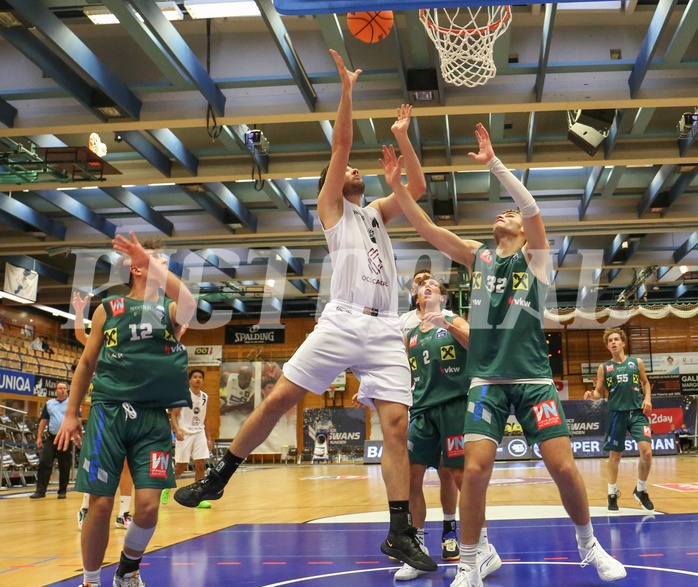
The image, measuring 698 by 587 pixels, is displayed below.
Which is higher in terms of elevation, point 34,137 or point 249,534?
point 34,137

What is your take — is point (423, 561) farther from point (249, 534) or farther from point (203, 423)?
point (203, 423)

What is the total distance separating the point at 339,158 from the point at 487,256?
1197 mm

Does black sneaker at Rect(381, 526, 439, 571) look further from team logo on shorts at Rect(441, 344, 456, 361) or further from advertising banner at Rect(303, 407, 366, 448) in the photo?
advertising banner at Rect(303, 407, 366, 448)

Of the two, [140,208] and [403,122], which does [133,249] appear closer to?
[403,122]

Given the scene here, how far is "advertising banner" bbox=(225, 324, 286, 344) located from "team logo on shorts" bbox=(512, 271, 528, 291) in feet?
89.2

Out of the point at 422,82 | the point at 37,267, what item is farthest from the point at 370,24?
the point at 37,267

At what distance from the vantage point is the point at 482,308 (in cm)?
440

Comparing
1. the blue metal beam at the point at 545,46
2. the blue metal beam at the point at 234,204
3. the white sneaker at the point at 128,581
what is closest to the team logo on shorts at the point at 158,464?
the white sneaker at the point at 128,581

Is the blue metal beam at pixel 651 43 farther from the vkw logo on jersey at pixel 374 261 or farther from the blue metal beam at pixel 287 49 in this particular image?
the vkw logo on jersey at pixel 374 261

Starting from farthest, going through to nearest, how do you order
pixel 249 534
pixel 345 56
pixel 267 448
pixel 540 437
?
1. pixel 267 448
2. pixel 345 56
3. pixel 249 534
4. pixel 540 437

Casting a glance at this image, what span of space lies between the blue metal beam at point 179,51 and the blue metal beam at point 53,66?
5.38 ft

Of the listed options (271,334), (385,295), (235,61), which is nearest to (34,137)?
(235,61)

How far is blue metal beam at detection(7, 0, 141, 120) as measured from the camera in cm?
856

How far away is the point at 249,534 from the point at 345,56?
21.5 ft
